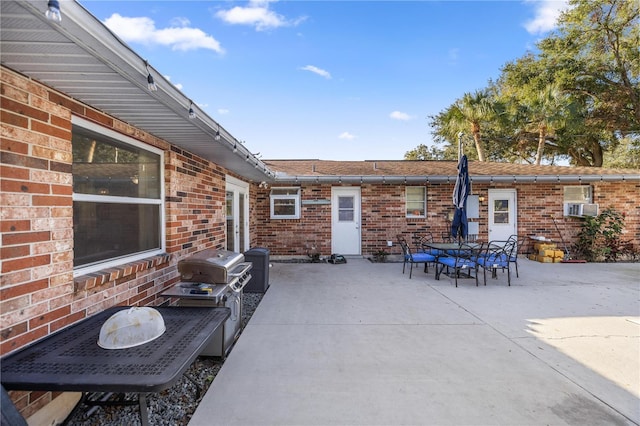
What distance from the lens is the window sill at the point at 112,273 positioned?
7.82ft

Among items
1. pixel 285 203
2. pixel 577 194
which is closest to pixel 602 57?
pixel 577 194

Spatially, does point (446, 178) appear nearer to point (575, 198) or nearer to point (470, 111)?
point (575, 198)

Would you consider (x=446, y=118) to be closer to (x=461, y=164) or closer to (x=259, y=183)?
(x=461, y=164)

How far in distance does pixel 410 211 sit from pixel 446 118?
9461 mm

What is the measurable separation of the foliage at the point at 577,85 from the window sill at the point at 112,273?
53.2 ft

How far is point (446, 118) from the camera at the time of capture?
1628cm

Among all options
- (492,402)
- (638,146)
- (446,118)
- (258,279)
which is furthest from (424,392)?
(638,146)

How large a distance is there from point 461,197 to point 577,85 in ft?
47.8

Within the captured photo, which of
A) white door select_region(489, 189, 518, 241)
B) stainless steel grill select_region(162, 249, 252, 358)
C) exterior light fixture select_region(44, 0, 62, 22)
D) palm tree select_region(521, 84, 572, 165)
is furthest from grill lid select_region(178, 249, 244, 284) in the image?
palm tree select_region(521, 84, 572, 165)

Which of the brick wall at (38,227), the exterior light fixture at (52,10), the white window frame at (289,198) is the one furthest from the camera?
the white window frame at (289,198)

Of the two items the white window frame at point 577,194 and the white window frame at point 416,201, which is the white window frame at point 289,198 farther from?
the white window frame at point 577,194

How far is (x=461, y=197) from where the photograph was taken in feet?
21.7

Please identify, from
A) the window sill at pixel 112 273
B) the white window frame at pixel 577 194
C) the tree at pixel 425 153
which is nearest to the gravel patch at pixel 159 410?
the window sill at pixel 112 273

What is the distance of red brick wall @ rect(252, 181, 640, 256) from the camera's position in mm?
9484
